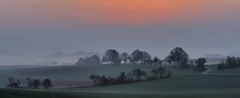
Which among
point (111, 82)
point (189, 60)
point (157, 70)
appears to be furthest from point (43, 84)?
point (189, 60)

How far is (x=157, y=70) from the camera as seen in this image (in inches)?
4181

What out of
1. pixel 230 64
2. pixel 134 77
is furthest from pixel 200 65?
pixel 134 77

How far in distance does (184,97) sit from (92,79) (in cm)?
5722

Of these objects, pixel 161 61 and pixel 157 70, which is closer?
pixel 157 70

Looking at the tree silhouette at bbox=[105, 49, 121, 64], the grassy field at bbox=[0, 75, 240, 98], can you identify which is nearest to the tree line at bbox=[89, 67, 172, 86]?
the grassy field at bbox=[0, 75, 240, 98]

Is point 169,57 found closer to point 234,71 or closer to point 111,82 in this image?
point 234,71

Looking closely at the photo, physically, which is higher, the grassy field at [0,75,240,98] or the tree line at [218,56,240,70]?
the tree line at [218,56,240,70]

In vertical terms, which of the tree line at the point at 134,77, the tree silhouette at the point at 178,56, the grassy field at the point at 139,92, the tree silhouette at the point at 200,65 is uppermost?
the tree silhouette at the point at 178,56

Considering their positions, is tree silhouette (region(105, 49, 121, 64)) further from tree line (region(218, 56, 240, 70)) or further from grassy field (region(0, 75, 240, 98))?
grassy field (region(0, 75, 240, 98))

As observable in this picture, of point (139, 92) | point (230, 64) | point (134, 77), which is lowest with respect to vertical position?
point (139, 92)

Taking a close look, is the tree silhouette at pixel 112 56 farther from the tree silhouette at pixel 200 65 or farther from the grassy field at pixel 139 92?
the grassy field at pixel 139 92

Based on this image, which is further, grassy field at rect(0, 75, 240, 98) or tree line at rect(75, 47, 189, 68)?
tree line at rect(75, 47, 189, 68)

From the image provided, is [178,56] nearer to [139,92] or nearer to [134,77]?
[134,77]

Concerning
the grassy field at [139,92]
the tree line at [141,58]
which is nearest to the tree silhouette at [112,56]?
the tree line at [141,58]
